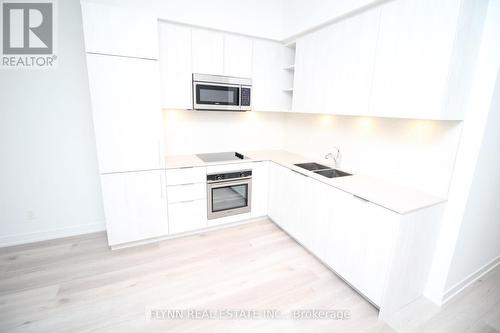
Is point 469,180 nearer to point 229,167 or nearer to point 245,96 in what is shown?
point 229,167

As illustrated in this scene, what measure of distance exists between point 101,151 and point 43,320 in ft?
4.81

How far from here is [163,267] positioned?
240cm

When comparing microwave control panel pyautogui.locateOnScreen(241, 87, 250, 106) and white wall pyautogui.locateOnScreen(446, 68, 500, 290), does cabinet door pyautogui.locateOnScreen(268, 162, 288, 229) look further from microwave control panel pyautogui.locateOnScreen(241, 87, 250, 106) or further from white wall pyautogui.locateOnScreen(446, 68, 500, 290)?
white wall pyautogui.locateOnScreen(446, 68, 500, 290)

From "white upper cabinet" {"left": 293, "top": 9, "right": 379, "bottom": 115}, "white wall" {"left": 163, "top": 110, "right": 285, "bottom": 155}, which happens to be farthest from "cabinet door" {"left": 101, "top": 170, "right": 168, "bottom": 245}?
"white upper cabinet" {"left": 293, "top": 9, "right": 379, "bottom": 115}

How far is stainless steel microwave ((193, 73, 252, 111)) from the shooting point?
2818 millimetres

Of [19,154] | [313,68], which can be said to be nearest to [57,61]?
[19,154]

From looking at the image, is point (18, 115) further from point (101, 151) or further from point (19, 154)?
point (101, 151)

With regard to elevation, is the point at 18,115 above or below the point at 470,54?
below

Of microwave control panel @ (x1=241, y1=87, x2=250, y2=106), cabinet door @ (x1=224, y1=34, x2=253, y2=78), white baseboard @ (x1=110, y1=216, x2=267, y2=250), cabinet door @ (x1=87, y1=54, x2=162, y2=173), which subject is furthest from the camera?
microwave control panel @ (x1=241, y1=87, x2=250, y2=106)

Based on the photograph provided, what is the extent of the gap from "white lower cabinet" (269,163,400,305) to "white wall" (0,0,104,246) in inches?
99.4

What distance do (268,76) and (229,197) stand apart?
5.83ft

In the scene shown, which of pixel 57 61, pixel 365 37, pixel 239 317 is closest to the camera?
pixel 239 317

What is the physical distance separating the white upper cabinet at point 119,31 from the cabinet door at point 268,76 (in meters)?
1.33

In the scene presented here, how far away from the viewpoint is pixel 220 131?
11.4 feet
